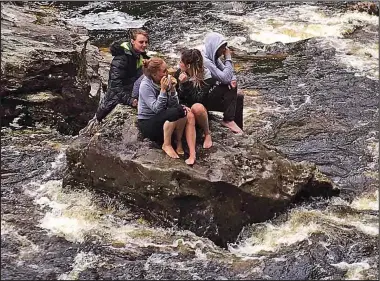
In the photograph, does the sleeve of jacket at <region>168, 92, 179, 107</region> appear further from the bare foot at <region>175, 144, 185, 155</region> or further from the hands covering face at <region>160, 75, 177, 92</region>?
the bare foot at <region>175, 144, 185, 155</region>

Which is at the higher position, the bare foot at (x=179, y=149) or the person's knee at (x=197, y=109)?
the person's knee at (x=197, y=109)

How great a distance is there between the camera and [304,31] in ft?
57.9


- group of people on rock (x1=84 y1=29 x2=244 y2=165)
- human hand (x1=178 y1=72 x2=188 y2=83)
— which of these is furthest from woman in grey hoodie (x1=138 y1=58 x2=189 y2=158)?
human hand (x1=178 y1=72 x2=188 y2=83)

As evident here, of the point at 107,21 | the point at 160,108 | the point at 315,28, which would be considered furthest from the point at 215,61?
the point at 107,21

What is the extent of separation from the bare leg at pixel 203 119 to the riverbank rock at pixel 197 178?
125mm

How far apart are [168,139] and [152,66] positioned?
980mm

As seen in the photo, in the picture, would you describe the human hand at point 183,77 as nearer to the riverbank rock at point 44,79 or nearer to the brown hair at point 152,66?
the brown hair at point 152,66

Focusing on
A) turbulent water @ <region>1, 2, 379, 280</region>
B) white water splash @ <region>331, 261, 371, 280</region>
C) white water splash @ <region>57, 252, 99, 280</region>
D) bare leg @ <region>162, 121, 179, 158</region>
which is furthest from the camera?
bare leg @ <region>162, 121, 179, 158</region>

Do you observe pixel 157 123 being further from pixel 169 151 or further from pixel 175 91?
pixel 175 91

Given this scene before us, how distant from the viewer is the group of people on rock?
25.5 ft

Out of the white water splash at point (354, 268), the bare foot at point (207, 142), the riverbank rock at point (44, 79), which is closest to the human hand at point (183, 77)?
the bare foot at point (207, 142)

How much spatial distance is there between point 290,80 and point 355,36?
3.86 m

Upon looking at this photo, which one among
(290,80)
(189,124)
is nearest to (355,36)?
(290,80)

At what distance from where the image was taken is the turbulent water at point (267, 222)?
23.3 ft
